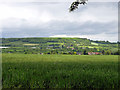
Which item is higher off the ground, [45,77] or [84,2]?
[84,2]

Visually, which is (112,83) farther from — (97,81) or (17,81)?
(17,81)

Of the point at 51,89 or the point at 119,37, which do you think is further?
the point at 119,37

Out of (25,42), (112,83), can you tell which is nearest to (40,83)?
(112,83)

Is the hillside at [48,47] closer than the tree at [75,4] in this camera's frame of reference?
No

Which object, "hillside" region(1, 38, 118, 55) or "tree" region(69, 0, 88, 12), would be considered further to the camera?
"hillside" region(1, 38, 118, 55)

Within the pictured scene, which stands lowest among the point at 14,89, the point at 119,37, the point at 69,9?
the point at 14,89

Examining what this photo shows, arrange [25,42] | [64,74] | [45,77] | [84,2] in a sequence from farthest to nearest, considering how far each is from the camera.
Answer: [25,42] → [84,2] → [64,74] → [45,77]

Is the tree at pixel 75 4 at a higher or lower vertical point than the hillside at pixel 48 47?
higher

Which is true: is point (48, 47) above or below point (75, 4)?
below

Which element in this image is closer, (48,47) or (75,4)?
(75,4)

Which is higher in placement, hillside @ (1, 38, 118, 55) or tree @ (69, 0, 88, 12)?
tree @ (69, 0, 88, 12)

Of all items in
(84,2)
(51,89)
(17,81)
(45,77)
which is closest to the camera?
(51,89)

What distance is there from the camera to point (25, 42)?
139 m

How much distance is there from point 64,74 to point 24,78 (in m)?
2.58
